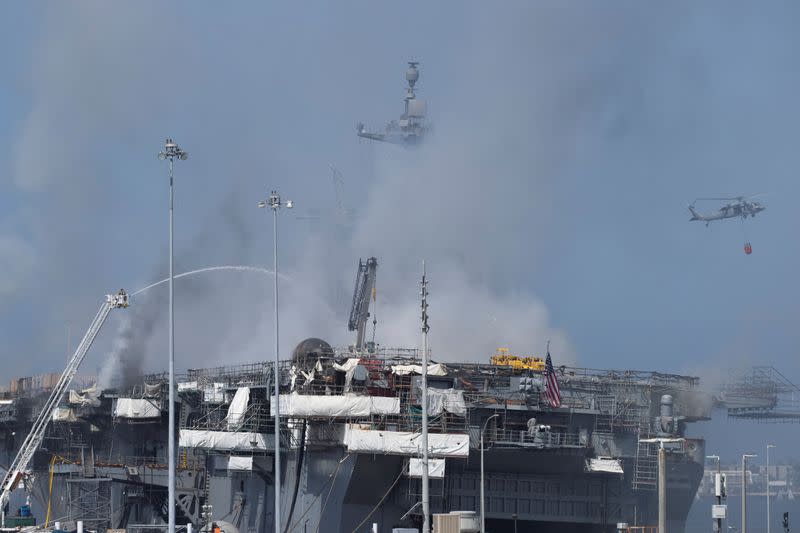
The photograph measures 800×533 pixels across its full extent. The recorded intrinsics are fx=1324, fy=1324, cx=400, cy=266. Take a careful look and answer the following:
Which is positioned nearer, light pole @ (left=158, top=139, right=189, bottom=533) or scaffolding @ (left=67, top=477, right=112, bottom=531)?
light pole @ (left=158, top=139, right=189, bottom=533)

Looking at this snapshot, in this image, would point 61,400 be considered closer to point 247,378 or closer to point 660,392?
point 247,378

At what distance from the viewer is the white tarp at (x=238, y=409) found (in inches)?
3583

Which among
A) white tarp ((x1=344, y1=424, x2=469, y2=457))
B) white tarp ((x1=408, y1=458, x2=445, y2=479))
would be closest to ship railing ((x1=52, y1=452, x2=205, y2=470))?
white tarp ((x1=344, y1=424, x2=469, y2=457))

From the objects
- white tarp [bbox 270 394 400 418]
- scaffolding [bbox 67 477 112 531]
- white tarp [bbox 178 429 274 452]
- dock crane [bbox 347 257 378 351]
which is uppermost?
dock crane [bbox 347 257 378 351]

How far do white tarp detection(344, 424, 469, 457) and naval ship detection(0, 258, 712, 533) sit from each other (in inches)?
3.3

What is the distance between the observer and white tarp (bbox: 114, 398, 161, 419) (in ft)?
361

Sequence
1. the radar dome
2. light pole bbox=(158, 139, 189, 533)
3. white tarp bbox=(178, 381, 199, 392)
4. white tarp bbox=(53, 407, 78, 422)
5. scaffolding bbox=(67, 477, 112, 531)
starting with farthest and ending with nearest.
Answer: white tarp bbox=(53, 407, 78, 422)
white tarp bbox=(178, 381, 199, 392)
scaffolding bbox=(67, 477, 112, 531)
the radar dome
light pole bbox=(158, 139, 189, 533)

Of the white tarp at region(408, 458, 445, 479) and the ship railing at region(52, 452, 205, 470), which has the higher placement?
the white tarp at region(408, 458, 445, 479)

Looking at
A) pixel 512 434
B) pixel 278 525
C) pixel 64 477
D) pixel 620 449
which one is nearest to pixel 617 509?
pixel 620 449

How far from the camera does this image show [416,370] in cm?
8688

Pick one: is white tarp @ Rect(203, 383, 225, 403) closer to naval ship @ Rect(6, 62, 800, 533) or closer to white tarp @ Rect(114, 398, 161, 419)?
naval ship @ Rect(6, 62, 800, 533)

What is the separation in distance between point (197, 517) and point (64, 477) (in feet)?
66.5

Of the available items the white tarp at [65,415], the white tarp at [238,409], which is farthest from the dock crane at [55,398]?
the white tarp at [238,409]

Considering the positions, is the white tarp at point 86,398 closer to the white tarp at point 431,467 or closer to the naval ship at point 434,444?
the naval ship at point 434,444
